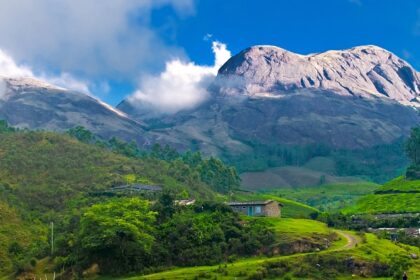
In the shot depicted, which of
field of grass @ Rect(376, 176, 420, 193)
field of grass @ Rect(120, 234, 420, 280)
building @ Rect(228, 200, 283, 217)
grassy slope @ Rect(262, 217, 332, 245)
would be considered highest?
field of grass @ Rect(376, 176, 420, 193)

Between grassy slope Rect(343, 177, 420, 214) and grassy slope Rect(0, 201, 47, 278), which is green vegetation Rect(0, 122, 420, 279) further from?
grassy slope Rect(343, 177, 420, 214)

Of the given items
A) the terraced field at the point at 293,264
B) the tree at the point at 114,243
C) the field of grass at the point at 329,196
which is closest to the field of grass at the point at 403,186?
the field of grass at the point at 329,196

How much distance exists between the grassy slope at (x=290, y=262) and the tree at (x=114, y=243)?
13.8ft

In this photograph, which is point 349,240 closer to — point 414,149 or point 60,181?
point 60,181

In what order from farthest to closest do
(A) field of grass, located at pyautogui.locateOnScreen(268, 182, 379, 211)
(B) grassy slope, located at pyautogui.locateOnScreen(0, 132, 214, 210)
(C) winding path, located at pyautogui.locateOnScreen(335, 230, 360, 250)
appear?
(A) field of grass, located at pyautogui.locateOnScreen(268, 182, 379, 211), (B) grassy slope, located at pyautogui.locateOnScreen(0, 132, 214, 210), (C) winding path, located at pyautogui.locateOnScreen(335, 230, 360, 250)

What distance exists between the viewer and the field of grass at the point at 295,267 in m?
64.4

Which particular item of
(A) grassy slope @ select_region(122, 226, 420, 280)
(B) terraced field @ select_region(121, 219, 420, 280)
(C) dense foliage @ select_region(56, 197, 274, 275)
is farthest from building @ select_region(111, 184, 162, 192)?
(A) grassy slope @ select_region(122, 226, 420, 280)

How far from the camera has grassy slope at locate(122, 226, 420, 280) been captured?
64.3m

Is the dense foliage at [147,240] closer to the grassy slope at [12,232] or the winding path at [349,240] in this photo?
the grassy slope at [12,232]

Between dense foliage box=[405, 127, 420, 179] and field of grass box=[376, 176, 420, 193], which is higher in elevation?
dense foliage box=[405, 127, 420, 179]

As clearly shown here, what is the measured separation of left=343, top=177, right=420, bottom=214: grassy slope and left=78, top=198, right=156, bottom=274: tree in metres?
59.3

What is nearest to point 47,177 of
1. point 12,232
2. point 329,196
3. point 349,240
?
point 12,232

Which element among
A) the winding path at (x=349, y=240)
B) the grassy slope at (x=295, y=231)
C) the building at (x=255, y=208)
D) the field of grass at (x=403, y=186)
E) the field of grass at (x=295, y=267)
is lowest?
the field of grass at (x=295, y=267)

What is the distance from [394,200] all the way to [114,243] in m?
73.1
